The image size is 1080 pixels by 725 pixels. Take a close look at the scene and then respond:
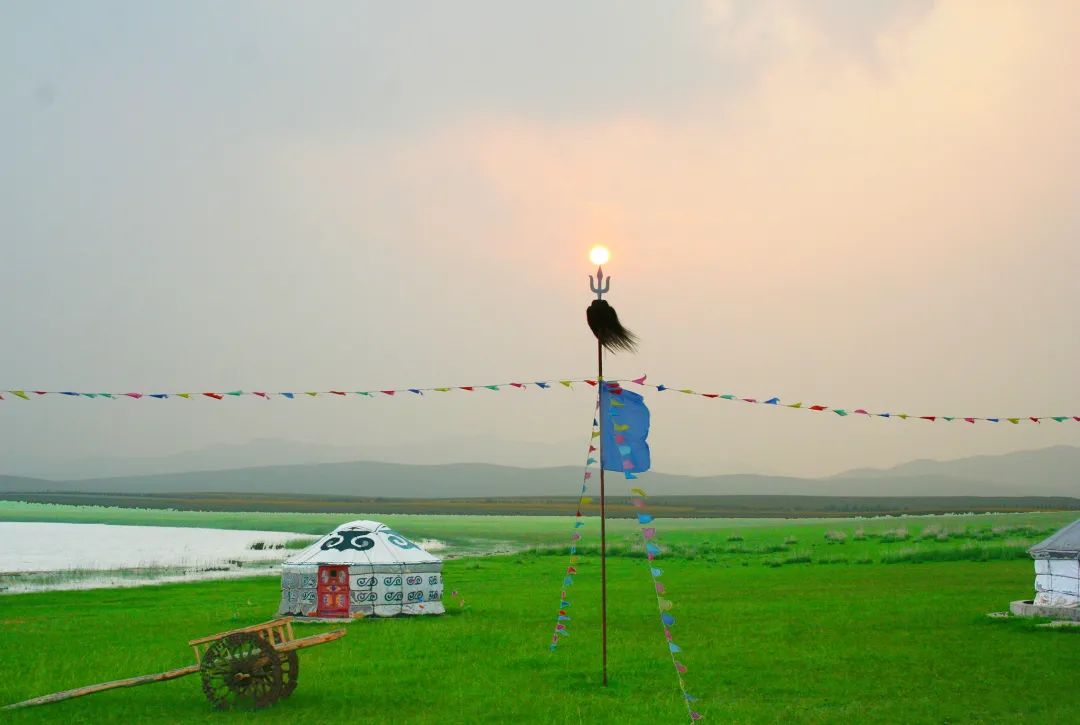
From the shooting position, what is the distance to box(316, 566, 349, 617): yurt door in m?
21.9

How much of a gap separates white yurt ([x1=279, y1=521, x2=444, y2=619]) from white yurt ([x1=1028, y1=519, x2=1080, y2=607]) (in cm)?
1167

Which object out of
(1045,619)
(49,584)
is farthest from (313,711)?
(49,584)

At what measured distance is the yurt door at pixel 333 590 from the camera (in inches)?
862

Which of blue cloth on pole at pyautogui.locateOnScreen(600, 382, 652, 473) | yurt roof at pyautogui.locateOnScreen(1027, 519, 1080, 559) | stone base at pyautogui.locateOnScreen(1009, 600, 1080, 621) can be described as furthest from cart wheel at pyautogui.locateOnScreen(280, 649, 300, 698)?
stone base at pyautogui.locateOnScreen(1009, 600, 1080, 621)

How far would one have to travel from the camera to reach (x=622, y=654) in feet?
54.9

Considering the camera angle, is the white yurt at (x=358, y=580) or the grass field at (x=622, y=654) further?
the white yurt at (x=358, y=580)

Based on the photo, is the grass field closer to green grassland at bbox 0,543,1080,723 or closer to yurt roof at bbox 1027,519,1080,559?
green grassland at bbox 0,543,1080,723

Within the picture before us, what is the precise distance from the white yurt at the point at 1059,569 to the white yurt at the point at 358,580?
38.3 ft

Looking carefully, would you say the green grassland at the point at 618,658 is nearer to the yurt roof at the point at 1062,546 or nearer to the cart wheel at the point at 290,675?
the cart wheel at the point at 290,675

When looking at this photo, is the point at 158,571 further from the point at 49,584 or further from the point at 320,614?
the point at 320,614

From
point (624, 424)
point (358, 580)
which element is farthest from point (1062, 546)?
point (358, 580)

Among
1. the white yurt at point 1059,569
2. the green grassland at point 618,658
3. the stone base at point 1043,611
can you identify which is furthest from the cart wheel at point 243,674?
the stone base at point 1043,611

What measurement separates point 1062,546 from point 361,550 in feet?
44.5

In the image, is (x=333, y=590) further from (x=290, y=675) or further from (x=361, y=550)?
(x=290, y=675)
